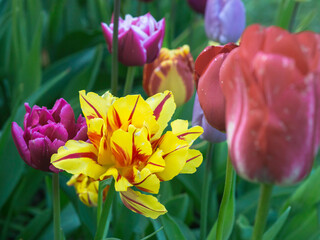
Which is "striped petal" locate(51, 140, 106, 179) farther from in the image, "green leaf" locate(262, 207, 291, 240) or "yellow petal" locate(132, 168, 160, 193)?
"green leaf" locate(262, 207, 291, 240)

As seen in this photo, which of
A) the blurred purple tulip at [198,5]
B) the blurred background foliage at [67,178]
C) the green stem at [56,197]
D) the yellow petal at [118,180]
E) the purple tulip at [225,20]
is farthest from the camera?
the blurred purple tulip at [198,5]

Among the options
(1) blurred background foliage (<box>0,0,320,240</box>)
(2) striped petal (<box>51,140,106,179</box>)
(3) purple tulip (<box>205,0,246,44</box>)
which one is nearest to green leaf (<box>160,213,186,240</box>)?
(1) blurred background foliage (<box>0,0,320,240</box>)

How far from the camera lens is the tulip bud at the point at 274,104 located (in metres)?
0.34

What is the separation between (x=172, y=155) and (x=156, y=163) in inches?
1.0

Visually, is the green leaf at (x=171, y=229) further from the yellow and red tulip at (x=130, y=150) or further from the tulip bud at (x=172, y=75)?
the tulip bud at (x=172, y=75)

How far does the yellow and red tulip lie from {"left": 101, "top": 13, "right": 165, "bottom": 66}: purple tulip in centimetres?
28

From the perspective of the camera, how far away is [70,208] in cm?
106

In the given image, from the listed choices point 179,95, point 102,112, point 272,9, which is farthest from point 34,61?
point 272,9

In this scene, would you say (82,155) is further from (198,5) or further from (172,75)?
(198,5)

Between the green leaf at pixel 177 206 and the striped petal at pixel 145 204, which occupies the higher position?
the striped petal at pixel 145 204

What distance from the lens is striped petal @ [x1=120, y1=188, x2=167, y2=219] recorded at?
53 cm

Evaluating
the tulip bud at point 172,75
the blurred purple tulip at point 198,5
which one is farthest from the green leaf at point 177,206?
the blurred purple tulip at point 198,5

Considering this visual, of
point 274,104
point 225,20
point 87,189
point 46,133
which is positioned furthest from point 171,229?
point 225,20

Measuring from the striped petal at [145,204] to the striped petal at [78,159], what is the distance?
0.04 m
